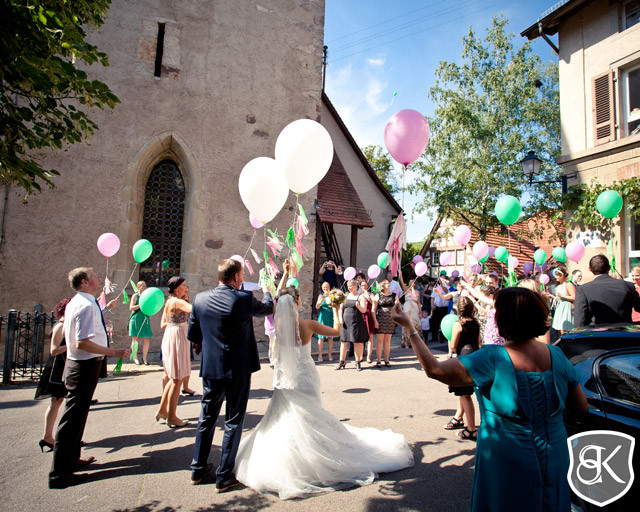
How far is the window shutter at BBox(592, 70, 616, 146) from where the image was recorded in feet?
30.7

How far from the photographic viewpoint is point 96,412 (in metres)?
4.96

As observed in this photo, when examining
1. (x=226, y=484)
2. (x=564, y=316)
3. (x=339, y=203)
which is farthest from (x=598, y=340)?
(x=339, y=203)

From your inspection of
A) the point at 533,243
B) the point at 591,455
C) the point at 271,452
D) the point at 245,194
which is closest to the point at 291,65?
the point at 245,194

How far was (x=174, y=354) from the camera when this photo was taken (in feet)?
14.8

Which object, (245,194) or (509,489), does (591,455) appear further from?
(245,194)

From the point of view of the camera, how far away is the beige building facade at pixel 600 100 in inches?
351

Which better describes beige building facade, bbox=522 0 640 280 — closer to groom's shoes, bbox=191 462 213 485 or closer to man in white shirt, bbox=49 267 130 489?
groom's shoes, bbox=191 462 213 485

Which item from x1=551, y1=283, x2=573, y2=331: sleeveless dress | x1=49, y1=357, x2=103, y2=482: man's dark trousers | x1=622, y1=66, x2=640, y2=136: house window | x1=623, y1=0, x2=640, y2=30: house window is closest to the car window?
x1=49, y1=357, x2=103, y2=482: man's dark trousers

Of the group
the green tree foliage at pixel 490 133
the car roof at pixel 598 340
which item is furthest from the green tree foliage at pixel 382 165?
the car roof at pixel 598 340

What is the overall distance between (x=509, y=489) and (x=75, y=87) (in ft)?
15.4

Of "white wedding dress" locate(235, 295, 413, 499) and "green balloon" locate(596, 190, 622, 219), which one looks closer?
"white wedding dress" locate(235, 295, 413, 499)

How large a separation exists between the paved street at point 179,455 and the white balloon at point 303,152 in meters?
3.02

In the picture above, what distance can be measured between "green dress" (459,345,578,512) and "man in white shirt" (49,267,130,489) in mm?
2907

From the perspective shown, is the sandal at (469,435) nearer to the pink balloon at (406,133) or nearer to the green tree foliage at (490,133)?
the pink balloon at (406,133)
